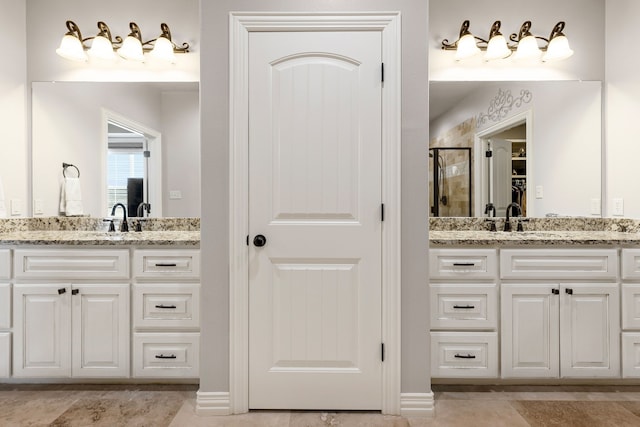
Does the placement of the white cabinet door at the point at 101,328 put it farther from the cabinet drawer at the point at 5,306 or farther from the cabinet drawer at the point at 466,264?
the cabinet drawer at the point at 466,264

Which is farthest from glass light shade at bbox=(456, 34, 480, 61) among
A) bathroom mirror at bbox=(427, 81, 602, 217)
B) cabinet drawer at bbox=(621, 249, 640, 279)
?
Result: cabinet drawer at bbox=(621, 249, 640, 279)

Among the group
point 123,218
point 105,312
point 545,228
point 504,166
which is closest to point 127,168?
point 123,218

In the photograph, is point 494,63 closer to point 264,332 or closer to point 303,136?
point 303,136

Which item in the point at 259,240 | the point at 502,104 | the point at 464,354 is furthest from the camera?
the point at 502,104

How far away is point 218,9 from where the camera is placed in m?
1.87

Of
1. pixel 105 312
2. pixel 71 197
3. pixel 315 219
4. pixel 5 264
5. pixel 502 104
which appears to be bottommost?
pixel 105 312

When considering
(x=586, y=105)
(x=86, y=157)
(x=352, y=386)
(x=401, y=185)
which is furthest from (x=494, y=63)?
(x=86, y=157)

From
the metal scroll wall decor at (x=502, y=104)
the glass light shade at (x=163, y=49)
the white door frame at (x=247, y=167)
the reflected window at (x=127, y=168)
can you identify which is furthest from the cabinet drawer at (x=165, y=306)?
the metal scroll wall decor at (x=502, y=104)

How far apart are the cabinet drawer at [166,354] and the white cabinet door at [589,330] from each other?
6.89ft

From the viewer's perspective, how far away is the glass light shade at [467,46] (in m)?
2.56

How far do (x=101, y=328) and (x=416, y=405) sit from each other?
1782 millimetres

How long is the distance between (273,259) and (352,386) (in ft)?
2.52

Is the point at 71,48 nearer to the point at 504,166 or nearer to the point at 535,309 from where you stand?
the point at 504,166

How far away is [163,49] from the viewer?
101 inches
